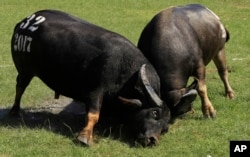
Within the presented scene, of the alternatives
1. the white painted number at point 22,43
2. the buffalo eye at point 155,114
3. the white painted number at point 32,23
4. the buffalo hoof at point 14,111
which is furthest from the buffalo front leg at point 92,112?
the buffalo hoof at point 14,111

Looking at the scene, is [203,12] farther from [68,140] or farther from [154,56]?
[68,140]

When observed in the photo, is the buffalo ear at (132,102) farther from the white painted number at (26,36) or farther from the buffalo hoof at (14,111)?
the buffalo hoof at (14,111)

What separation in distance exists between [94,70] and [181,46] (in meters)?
1.43

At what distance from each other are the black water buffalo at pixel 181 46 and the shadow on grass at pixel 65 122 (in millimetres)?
850

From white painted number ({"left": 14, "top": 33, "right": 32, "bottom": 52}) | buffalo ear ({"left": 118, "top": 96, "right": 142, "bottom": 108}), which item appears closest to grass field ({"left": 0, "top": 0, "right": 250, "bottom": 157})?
buffalo ear ({"left": 118, "top": 96, "right": 142, "bottom": 108})

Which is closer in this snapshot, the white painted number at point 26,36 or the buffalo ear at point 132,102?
the buffalo ear at point 132,102

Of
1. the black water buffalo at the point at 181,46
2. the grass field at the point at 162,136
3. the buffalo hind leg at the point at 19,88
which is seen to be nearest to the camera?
the grass field at the point at 162,136

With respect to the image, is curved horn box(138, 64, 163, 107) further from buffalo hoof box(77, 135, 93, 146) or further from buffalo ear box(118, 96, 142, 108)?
buffalo hoof box(77, 135, 93, 146)

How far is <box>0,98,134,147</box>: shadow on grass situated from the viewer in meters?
7.42

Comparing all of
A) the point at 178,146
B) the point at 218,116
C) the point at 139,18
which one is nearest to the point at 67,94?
the point at 178,146

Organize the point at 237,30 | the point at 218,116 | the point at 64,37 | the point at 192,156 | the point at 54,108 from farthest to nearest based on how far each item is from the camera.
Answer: the point at 237,30 → the point at 54,108 → the point at 218,116 → the point at 64,37 → the point at 192,156

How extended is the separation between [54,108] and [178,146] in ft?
8.72

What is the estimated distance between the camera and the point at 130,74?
7238mm

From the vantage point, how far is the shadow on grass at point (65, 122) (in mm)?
7422
